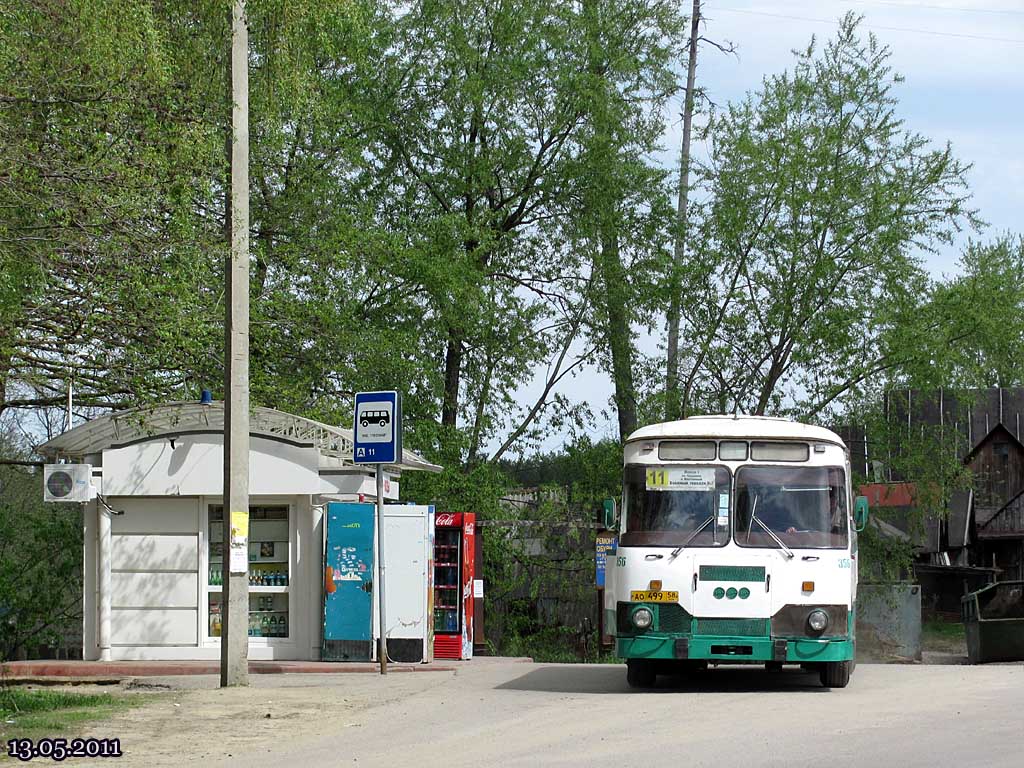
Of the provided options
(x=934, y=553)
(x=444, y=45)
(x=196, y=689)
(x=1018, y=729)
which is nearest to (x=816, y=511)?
(x=1018, y=729)

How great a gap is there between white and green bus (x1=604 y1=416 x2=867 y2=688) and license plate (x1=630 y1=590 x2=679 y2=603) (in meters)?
0.01

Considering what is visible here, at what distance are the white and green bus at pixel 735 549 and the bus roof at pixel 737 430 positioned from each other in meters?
0.01

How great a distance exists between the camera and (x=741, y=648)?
Result: 14.9 metres

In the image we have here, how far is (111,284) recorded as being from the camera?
631 inches

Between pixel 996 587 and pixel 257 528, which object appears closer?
pixel 257 528

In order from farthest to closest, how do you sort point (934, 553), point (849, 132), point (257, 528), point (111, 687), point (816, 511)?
point (934, 553) < point (849, 132) < point (257, 528) < point (111, 687) < point (816, 511)

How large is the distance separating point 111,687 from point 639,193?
750 inches

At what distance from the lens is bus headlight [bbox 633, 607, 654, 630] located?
15.0m

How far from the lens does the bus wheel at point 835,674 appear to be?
15.5m

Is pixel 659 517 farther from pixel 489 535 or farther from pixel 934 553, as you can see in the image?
pixel 934 553

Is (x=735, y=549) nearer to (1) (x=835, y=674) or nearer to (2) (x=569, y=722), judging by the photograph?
(1) (x=835, y=674)

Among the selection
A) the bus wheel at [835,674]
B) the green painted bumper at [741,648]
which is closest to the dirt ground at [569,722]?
the bus wheel at [835,674]
